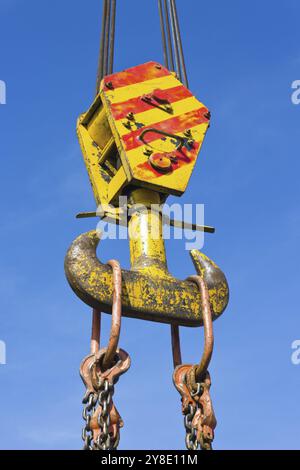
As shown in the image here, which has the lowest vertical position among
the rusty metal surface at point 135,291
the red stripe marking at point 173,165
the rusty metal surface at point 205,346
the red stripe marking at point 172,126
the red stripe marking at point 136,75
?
the rusty metal surface at point 205,346

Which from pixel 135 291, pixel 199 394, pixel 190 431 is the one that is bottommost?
pixel 190 431

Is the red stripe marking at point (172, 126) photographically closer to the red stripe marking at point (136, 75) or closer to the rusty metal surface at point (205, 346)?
the red stripe marking at point (136, 75)

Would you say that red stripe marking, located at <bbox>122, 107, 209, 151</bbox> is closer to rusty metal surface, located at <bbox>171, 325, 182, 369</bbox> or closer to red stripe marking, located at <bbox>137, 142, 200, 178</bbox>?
red stripe marking, located at <bbox>137, 142, 200, 178</bbox>

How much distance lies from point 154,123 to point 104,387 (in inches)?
58.4

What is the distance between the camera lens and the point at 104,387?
11.3ft

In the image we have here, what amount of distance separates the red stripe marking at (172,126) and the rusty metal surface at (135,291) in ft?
1.84

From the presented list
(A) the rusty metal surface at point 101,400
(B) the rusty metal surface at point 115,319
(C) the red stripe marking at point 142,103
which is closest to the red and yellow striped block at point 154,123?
(C) the red stripe marking at point 142,103

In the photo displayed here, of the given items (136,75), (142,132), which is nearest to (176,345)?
(142,132)

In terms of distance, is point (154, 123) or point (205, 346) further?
point (154, 123)

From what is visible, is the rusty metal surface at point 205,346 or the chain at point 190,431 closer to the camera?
the chain at point 190,431

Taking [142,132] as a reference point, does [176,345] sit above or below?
below

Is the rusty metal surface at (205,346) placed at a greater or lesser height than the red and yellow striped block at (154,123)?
lesser

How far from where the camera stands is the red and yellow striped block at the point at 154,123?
162 inches

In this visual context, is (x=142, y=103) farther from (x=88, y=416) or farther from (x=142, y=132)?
(x=88, y=416)
